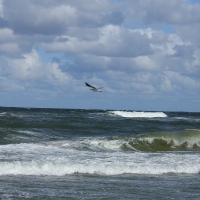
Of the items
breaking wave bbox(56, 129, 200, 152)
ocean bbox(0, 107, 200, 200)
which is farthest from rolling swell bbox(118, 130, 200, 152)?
ocean bbox(0, 107, 200, 200)

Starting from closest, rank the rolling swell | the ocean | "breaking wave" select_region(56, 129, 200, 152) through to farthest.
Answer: the ocean → "breaking wave" select_region(56, 129, 200, 152) → the rolling swell

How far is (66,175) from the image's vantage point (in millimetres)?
12430

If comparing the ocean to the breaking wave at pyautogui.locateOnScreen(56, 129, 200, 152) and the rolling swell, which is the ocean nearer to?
the breaking wave at pyautogui.locateOnScreen(56, 129, 200, 152)

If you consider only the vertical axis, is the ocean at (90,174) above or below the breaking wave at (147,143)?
below

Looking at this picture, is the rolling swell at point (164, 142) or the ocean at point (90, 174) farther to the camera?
the rolling swell at point (164, 142)

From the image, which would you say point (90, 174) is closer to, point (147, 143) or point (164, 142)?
point (147, 143)

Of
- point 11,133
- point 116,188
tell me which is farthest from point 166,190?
point 11,133

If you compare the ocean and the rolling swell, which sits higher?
the rolling swell

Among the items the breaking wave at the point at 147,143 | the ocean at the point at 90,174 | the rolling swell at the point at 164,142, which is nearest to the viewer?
the ocean at the point at 90,174

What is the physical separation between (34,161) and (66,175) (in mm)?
1651

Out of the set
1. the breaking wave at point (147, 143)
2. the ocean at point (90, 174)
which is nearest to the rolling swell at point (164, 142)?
the breaking wave at point (147, 143)

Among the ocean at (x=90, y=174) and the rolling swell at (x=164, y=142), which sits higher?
the rolling swell at (x=164, y=142)

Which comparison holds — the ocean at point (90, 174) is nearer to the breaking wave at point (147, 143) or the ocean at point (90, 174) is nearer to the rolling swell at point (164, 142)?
the breaking wave at point (147, 143)

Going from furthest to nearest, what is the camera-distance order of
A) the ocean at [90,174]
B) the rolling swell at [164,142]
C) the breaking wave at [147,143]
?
the rolling swell at [164,142]
the breaking wave at [147,143]
the ocean at [90,174]
